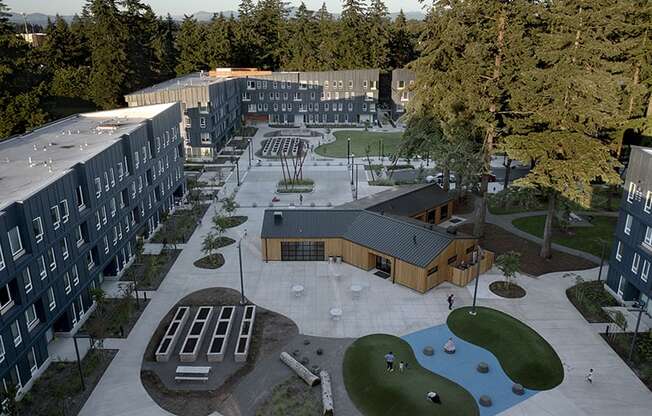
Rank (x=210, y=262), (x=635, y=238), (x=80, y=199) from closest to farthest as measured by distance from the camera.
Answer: (x=635, y=238), (x=80, y=199), (x=210, y=262)

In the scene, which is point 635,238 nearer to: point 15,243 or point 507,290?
point 507,290

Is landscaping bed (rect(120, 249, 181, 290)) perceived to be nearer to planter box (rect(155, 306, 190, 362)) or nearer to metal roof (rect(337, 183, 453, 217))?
planter box (rect(155, 306, 190, 362))

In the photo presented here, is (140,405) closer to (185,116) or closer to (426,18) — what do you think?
(426,18)

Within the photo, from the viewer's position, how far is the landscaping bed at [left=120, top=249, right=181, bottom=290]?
3922 centimetres

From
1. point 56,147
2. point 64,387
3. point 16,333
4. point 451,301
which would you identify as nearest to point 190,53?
point 56,147

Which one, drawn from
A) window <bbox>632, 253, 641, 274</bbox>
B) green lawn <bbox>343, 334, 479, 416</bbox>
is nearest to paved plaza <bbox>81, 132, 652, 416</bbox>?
green lawn <bbox>343, 334, 479, 416</bbox>

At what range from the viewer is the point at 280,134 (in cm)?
9475

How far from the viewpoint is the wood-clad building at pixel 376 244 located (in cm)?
3806

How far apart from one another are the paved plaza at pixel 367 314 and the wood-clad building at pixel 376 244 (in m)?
0.96

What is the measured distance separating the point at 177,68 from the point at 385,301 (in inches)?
3773

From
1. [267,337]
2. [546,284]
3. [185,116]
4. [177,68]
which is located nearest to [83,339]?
[267,337]

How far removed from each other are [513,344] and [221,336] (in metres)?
18.7

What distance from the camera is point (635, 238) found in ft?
112

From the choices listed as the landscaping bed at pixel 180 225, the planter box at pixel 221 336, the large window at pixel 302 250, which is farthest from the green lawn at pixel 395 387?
the landscaping bed at pixel 180 225
